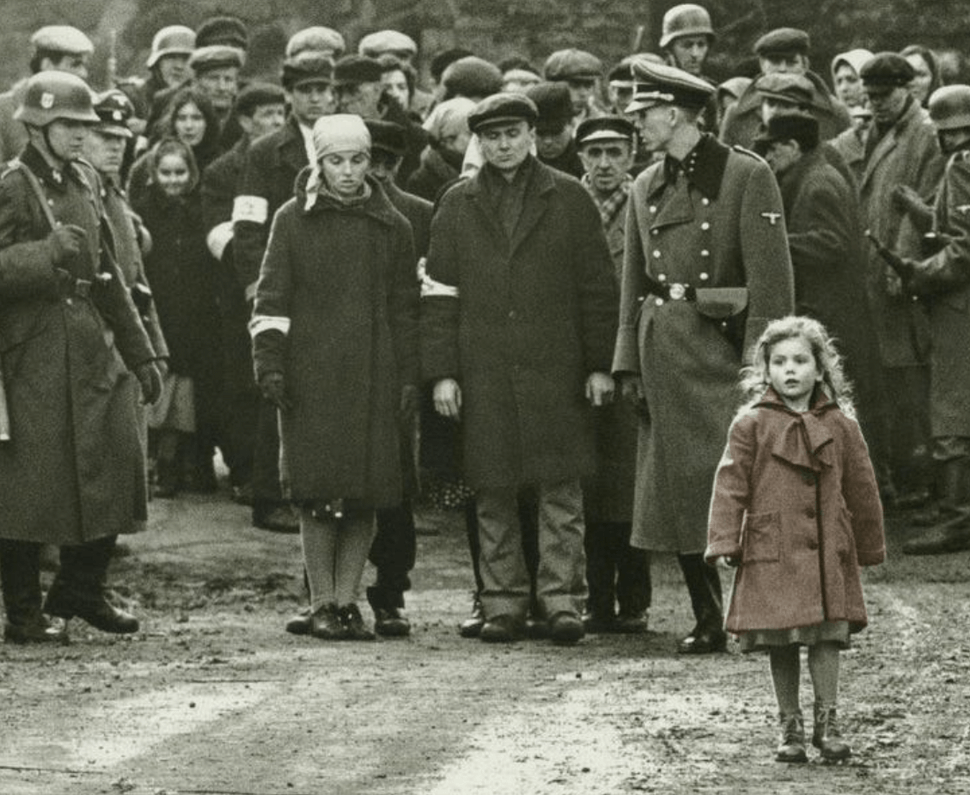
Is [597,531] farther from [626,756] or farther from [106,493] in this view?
[626,756]

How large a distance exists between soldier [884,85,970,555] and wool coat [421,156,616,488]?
3421 mm

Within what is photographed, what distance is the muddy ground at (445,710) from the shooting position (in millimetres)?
8812

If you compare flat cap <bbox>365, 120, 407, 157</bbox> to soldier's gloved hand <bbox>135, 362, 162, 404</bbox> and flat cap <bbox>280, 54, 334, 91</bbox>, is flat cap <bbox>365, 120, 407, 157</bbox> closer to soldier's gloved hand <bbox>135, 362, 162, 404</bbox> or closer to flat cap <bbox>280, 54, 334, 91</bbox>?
soldier's gloved hand <bbox>135, 362, 162, 404</bbox>

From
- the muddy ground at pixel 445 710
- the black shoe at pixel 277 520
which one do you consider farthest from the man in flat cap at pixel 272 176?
the muddy ground at pixel 445 710

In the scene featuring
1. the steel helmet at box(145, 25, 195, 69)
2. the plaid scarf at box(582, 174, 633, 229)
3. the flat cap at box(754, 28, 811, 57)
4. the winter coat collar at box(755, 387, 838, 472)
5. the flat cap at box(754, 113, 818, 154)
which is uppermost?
the steel helmet at box(145, 25, 195, 69)

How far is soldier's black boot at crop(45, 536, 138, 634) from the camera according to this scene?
1258 centimetres

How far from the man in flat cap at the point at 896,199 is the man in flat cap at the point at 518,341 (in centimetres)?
373

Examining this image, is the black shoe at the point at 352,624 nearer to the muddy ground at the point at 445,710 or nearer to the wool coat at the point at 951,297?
the muddy ground at the point at 445,710

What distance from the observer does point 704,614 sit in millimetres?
12023

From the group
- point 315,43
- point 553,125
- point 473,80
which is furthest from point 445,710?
point 315,43

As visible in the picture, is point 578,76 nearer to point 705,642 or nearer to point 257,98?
point 257,98

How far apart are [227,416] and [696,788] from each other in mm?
8396

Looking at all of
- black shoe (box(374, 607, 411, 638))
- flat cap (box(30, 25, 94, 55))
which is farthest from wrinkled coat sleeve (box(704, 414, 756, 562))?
flat cap (box(30, 25, 94, 55))

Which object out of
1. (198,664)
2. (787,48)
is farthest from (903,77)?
(198,664)
